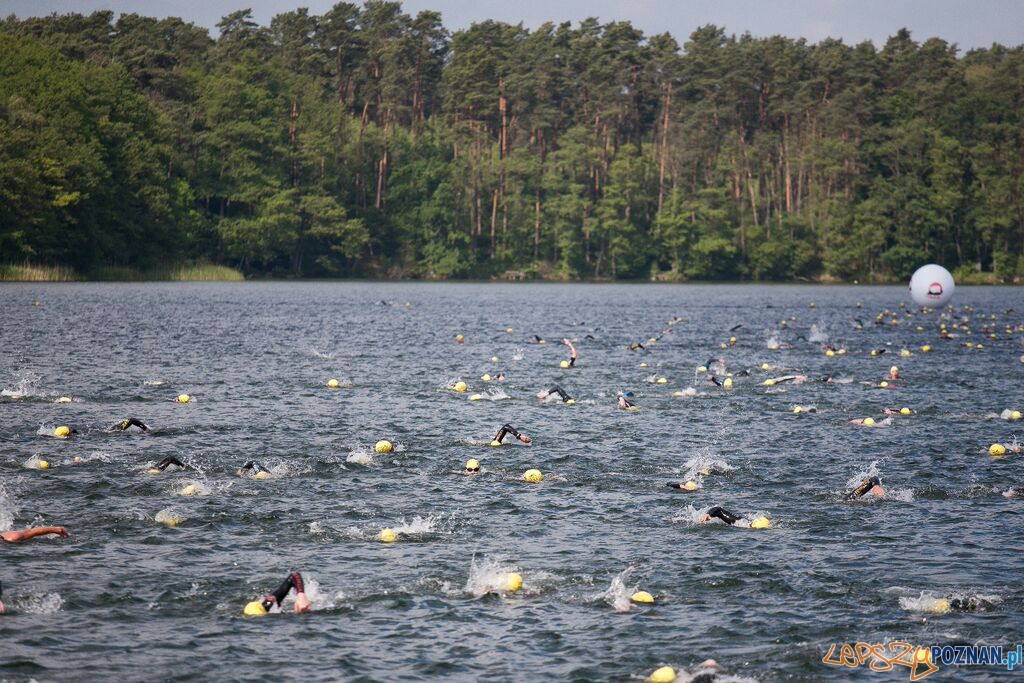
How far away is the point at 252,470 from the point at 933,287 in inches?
2568

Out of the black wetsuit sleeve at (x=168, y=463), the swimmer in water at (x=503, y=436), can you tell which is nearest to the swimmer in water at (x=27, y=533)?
the black wetsuit sleeve at (x=168, y=463)

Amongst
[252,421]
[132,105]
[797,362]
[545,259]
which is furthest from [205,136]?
[252,421]

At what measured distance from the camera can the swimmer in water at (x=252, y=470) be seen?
2636 cm

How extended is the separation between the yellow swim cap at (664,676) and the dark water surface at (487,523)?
308 mm

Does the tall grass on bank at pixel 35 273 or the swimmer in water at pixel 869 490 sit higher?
the tall grass on bank at pixel 35 273

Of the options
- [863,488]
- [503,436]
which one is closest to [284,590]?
[863,488]

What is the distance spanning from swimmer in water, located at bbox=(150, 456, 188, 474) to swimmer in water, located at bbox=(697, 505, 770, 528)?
11.8 metres

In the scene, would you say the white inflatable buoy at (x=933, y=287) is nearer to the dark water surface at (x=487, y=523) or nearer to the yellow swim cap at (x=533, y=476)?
the dark water surface at (x=487, y=523)

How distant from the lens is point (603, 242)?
574 feet

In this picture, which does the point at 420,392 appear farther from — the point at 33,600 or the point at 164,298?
the point at 164,298

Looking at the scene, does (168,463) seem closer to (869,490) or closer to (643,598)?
(643,598)

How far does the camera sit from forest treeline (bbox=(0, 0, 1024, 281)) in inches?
6161

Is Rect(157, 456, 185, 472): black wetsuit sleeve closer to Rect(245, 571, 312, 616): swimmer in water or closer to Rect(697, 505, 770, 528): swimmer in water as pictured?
Rect(245, 571, 312, 616): swimmer in water

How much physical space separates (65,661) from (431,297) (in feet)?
342
